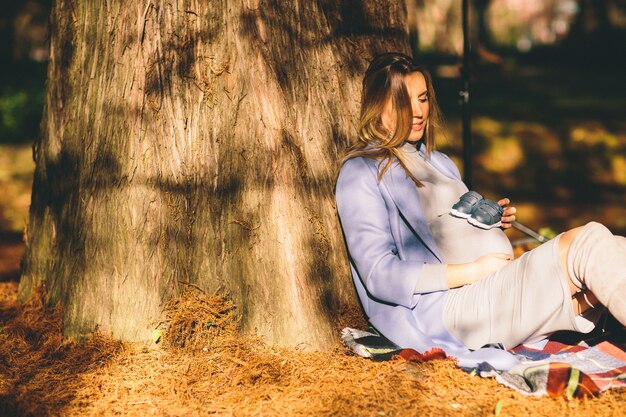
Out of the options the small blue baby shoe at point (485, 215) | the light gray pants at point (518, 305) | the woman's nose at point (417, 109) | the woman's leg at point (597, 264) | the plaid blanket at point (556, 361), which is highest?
the woman's nose at point (417, 109)

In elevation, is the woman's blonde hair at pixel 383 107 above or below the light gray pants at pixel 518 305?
above

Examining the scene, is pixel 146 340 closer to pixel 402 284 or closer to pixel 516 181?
pixel 402 284

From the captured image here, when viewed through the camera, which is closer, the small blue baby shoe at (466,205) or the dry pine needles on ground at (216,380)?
the dry pine needles on ground at (216,380)

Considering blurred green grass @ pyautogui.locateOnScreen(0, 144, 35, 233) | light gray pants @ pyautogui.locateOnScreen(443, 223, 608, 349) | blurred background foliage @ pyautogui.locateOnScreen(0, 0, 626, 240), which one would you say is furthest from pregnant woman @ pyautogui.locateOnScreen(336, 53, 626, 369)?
blurred green grass @ pyautogui.locateOnScreen(0, 144, 35, 233)

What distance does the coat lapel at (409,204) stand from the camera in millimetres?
3291

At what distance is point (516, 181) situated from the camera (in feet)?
31.5

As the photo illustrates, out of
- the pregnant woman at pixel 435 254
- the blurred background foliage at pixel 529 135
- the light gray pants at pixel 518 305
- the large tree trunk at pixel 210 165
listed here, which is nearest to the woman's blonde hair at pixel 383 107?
the pregnant woman at pixel 435 254

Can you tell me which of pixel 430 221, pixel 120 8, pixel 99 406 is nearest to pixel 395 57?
pixel 430 221

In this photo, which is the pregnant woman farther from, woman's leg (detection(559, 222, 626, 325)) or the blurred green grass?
the blurred green grass

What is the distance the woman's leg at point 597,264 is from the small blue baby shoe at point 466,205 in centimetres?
48

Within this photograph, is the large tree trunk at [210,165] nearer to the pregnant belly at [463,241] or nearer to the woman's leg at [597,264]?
the pregnant belly at [463,241]

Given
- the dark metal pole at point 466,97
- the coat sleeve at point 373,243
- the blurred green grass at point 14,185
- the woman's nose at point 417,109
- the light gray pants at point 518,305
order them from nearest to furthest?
the light gray pants at point 518,305 → the coat sleeve at point 373,243 → the woman's nose at point 417,109 → the dark metal pole at point 466,97 → the blurred green grass at point 14,185

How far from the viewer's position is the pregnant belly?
3.34m

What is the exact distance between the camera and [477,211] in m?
3.31
